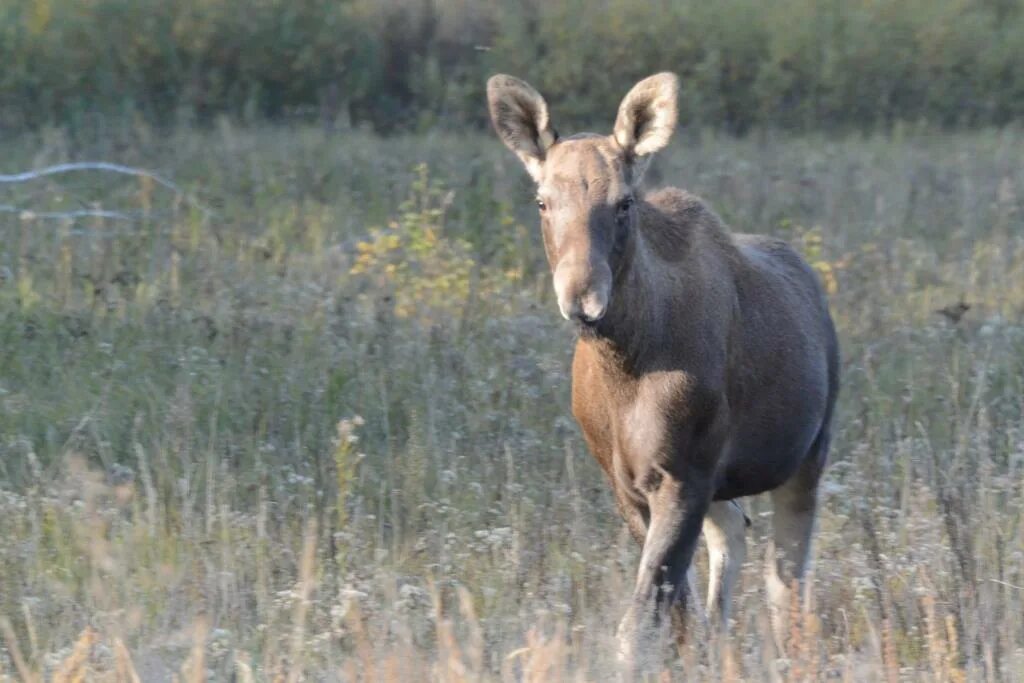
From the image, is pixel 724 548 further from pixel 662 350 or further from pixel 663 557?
pixel 662 350

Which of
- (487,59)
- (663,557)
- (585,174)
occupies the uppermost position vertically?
(585,174)

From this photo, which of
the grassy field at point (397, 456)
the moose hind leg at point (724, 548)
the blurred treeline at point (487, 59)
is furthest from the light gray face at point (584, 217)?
the blurred treeline at point (487, 59)

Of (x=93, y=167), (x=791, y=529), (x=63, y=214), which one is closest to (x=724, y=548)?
(x=791, y=529)

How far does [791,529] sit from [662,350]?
1.43 m

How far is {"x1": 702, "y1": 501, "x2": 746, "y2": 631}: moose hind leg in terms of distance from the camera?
665 cm

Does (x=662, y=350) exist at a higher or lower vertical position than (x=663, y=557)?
higher

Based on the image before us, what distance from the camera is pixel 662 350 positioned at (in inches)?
234

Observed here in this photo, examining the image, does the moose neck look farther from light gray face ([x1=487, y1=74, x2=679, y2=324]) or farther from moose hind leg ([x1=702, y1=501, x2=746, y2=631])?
moose hind leg ([x1=702, y1=501, x2=746, y2=631])

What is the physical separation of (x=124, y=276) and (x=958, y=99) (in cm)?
1756

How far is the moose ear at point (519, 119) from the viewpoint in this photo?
614 cm

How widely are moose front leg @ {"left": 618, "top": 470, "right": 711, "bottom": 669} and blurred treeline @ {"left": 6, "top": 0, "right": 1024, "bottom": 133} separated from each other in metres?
15.9

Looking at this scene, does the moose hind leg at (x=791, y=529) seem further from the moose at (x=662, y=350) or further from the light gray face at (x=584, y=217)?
the light gray face at (x=584, y=217)

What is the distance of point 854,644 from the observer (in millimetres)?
6340

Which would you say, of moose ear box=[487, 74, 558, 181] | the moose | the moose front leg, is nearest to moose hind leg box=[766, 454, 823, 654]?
the moose
